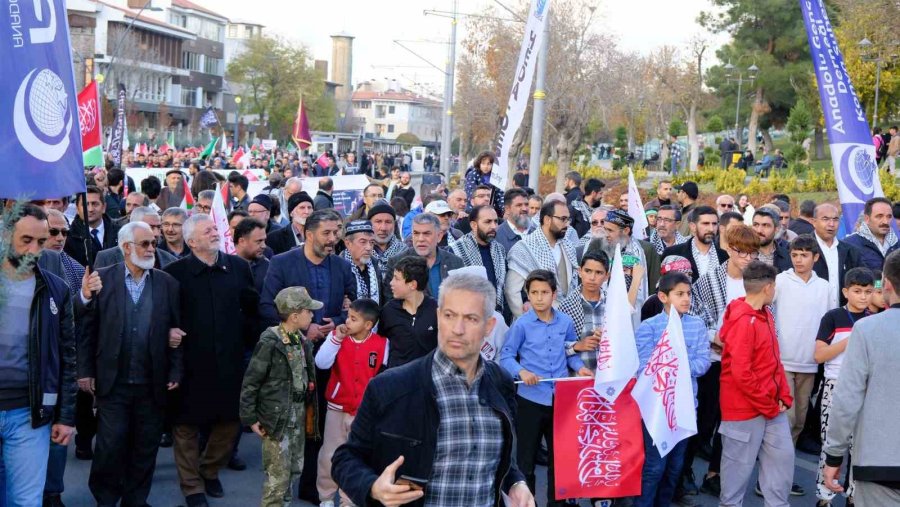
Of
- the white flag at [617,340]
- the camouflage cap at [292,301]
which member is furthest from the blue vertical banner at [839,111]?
the camouflage cap at [292,301]

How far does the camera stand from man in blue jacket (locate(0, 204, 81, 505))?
5418 mm

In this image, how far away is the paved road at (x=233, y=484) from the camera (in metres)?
7.53

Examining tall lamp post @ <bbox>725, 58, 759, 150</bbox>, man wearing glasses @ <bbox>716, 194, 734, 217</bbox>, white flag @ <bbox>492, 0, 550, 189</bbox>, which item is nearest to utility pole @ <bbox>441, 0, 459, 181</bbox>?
A: tall lamp post @ <bbox>725, 58, 759, 150</bbox>

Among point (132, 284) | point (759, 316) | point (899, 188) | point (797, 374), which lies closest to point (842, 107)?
point (797, 374)

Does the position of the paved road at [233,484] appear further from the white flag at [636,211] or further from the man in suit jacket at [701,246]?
the white flag at [636,211]

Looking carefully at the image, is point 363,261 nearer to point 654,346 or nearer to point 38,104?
point 654,346

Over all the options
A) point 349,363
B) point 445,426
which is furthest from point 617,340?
point 445,426

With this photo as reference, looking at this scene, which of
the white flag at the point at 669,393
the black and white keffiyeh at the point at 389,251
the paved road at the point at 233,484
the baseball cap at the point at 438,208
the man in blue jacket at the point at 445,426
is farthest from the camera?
the baseball cap at the point at 438,208

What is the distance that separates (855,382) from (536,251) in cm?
389

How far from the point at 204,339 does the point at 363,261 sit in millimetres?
1342

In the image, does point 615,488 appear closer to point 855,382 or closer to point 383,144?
point 855,382

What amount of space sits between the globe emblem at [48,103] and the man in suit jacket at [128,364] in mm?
1511

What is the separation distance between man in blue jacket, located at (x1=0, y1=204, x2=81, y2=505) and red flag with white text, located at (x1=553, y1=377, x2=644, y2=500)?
3116 mm

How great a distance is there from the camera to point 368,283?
26.4ft
